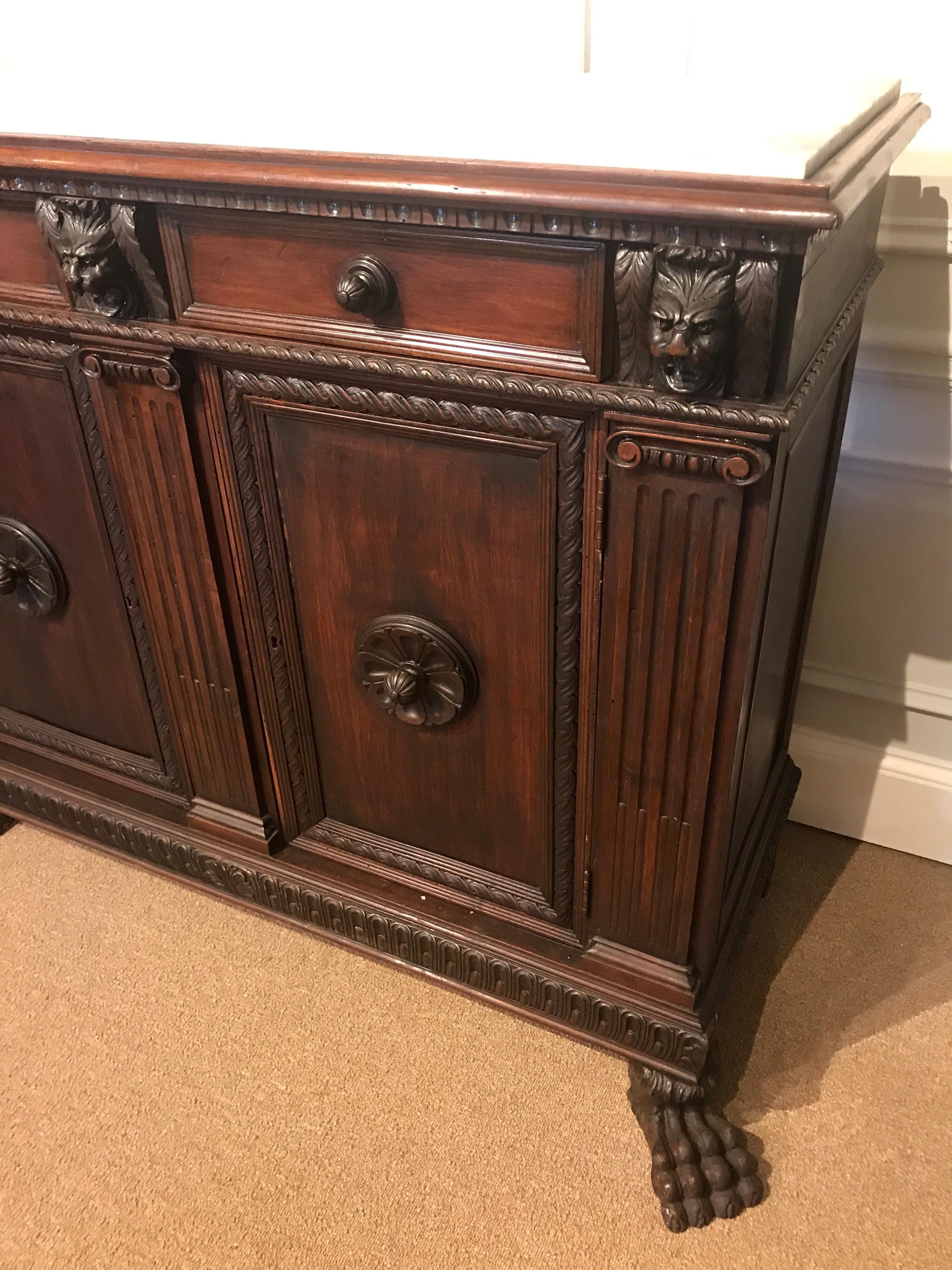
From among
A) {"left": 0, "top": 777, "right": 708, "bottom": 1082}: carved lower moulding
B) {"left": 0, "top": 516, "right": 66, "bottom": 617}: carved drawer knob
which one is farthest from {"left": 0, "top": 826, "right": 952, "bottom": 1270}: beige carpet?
{"left": 0, "top": 516, "right": 66, "bottom": 617}: carved drawer knob

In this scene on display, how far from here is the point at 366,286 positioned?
2.45 feet

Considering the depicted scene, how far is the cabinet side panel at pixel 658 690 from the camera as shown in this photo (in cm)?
75

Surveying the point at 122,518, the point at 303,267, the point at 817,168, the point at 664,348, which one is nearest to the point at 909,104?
the point at 817,168

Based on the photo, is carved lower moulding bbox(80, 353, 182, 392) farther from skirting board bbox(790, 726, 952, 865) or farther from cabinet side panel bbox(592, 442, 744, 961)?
skirting board bbox(790, 726, 952, 865)

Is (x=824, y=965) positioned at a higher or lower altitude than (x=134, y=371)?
lower

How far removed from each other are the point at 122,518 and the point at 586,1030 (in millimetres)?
744

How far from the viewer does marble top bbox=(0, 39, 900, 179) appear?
69 cm

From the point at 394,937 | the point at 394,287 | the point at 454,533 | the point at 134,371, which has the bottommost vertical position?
the point at 394,937

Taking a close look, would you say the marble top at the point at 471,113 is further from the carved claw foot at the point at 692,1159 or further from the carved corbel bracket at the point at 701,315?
the carved claw foot at the point at 692,1159

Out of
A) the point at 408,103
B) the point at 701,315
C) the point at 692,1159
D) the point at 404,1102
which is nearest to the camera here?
the point at 701,315

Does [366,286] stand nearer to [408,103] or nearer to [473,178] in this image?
[473,178]

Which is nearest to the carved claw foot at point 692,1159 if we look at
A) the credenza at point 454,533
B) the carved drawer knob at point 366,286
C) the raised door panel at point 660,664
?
the credenza at point 454,533

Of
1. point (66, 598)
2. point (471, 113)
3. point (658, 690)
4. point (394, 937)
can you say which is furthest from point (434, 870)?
point (471, 113)

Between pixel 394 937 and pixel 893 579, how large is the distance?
777 mm
